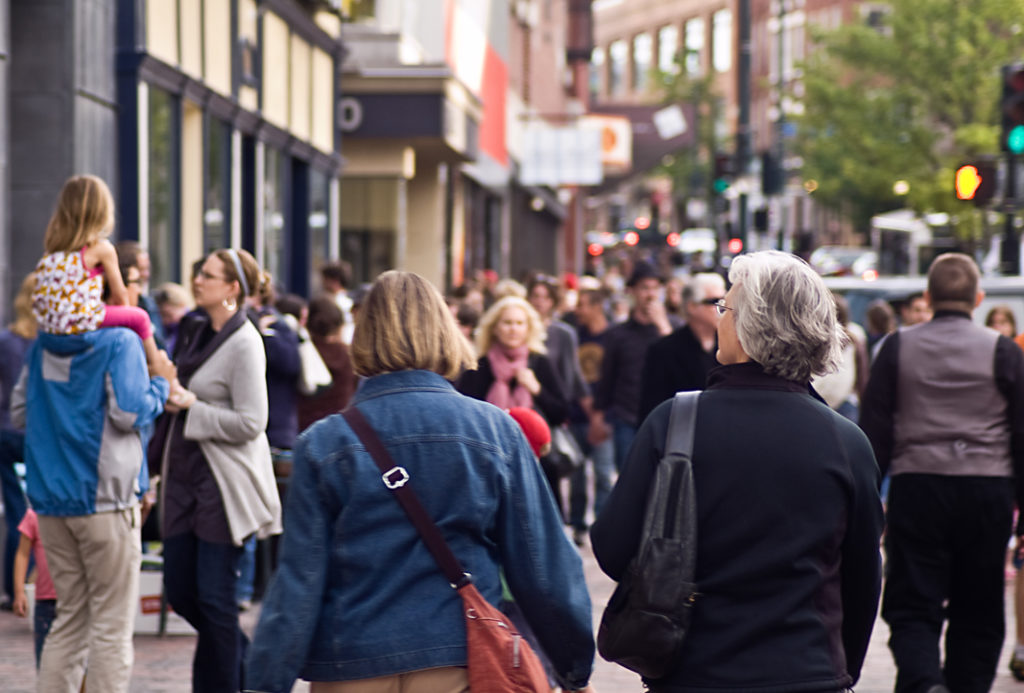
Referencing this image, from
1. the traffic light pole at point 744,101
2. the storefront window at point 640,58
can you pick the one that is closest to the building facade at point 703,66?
the storefront window at point 640,58

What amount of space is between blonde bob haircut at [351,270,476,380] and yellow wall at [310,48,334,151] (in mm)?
16428

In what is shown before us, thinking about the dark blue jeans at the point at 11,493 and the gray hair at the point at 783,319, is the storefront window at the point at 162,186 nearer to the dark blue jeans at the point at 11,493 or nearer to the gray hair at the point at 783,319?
the dark blue jeans at the point at 11,493

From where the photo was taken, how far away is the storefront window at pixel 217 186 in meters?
15.1

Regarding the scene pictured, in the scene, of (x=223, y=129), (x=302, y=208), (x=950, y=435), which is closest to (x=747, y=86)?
(x=302, y=208)

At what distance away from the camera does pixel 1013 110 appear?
42.7 ft

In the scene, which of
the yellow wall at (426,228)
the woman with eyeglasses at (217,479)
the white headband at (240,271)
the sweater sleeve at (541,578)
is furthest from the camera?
the yellow wall at (426,228)

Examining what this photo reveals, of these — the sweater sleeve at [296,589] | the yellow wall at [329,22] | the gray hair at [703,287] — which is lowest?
the sweater sleeve at [296,589]

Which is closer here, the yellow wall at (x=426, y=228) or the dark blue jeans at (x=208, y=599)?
the dark blue jeans at (x=208, y=599)

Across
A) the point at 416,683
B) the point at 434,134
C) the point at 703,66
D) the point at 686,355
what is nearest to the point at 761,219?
the point at 434,134

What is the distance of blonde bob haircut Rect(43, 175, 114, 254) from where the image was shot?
580 centimetres

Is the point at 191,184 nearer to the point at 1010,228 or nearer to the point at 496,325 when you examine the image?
the point at 496,325

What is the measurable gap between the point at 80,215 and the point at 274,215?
13.2 meters

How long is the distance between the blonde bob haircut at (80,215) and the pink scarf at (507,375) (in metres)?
3.27

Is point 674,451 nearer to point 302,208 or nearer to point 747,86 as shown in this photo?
point 302,208
